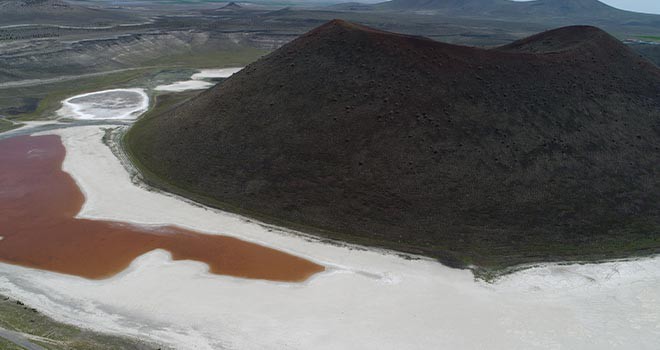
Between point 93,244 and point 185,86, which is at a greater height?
point 185,86

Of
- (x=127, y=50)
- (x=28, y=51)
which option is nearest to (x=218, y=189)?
(x=28, y=51)

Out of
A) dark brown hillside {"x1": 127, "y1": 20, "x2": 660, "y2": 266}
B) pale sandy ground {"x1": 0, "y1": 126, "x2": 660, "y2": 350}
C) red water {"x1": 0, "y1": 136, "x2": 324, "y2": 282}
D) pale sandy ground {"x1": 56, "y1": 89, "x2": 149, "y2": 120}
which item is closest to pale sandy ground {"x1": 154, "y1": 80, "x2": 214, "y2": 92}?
pale sandy ground {"x1": 56, "y1": 89, "x2": 149, "y2": 120}

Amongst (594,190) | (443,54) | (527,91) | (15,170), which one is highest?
(443,54)

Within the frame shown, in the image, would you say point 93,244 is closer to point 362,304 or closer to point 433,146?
point 362,304

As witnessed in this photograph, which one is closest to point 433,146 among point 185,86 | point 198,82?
point 185,86

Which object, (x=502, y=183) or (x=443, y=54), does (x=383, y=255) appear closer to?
(x=502, y=183)
